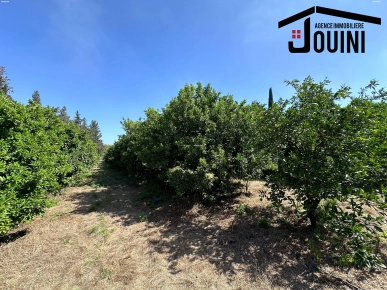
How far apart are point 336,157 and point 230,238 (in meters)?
2.77

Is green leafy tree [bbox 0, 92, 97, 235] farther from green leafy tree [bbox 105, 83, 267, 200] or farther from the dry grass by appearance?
green leafy tree [bbox 105, 83, 267, 200]

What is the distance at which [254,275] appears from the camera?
3.02 metres

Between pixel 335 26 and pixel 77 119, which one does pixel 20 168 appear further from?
pixel 77 119

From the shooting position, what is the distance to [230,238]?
4094 millimetres

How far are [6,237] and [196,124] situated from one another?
5.52 m

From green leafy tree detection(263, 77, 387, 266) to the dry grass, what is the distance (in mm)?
740

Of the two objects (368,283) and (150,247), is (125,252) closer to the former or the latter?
(150,247)

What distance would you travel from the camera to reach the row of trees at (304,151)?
2.69 meters

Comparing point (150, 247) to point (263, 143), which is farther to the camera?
point (263, 143)

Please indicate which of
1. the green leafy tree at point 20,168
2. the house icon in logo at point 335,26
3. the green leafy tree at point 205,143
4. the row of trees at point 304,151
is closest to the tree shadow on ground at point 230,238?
the row of trees at point 304,151

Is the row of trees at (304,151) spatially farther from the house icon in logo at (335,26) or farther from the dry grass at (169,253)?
the house icon in logo at (335,26)

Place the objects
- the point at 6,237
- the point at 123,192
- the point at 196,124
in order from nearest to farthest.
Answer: the point at 6,237, the point at 196,124, the point at 123,192

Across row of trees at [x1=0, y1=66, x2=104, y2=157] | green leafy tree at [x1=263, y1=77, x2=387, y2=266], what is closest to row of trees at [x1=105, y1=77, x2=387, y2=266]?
green leafy tree at [x1=263, y1=77, x2=387, y2=266]

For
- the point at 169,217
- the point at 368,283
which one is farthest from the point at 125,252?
the point at 368,283
